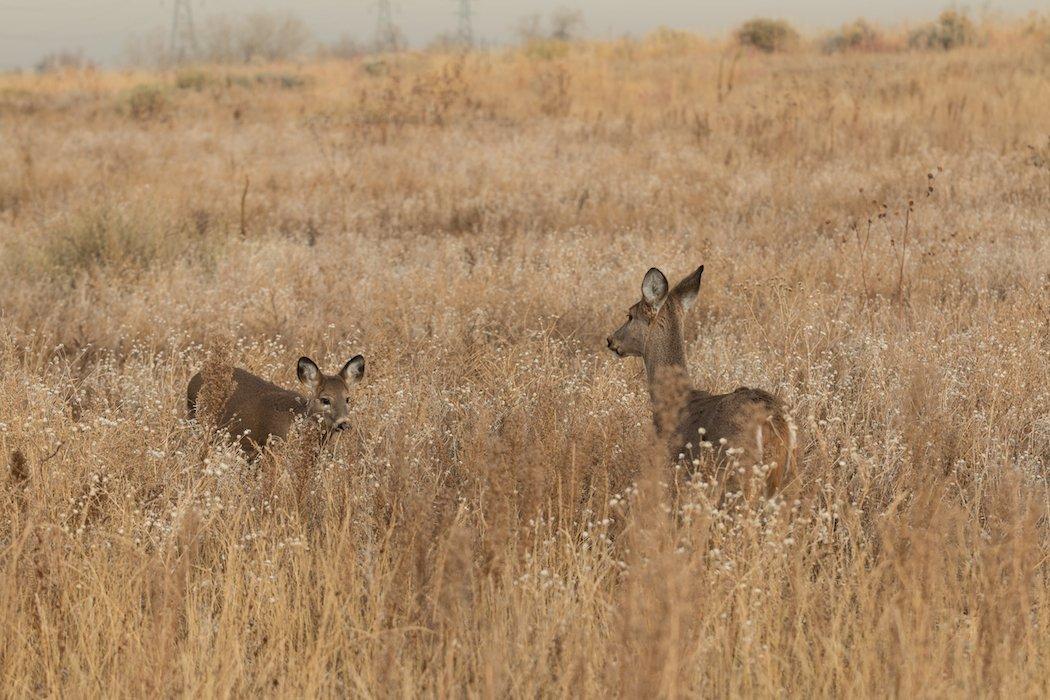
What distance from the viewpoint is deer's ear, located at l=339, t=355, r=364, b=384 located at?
19.6ft

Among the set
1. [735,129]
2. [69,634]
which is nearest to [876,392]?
[69,634]

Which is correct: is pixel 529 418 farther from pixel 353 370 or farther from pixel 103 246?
pixel 103 246

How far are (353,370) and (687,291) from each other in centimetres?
184

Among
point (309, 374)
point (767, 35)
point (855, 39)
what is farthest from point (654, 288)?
point (767, 35)

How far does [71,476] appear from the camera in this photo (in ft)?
15.5

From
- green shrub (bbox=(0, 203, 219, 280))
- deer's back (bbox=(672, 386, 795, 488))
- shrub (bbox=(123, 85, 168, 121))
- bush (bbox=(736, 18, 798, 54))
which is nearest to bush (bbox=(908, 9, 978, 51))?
bush (bbox=(736, 18, 798, 54))

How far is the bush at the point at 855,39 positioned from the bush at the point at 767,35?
47.5 inches

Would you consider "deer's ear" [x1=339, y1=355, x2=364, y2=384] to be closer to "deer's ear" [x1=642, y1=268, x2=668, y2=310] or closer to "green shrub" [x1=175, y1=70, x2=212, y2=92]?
"deer's ear" [x1=642, y1=268, x2=668, y2=310]

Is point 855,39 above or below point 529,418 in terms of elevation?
above

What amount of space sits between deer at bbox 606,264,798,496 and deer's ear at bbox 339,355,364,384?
136 cm

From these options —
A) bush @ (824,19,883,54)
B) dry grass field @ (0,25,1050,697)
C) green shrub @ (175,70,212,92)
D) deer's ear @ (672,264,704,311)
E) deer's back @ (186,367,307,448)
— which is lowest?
deer's back @ (186,367,307,448)

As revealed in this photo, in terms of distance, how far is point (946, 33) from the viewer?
3256 centimetres

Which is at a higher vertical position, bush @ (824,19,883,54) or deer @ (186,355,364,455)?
bush @ (824,19,883,54)

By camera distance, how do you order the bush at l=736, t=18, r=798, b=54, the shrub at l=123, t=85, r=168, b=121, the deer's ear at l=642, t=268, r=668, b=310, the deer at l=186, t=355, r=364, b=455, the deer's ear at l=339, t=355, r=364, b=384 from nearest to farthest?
the deer's ear at l=642, t=268, r=668, b=310 < the deer at l=186, t=355, r=364, b=455 < the deer's ear at l=339, t=355, r=364, b=384 < the shrub at l=123, t=85, r=168, b=121 < the bush at l=736, t=18, r=798, b=54
